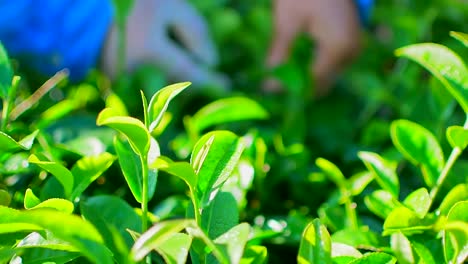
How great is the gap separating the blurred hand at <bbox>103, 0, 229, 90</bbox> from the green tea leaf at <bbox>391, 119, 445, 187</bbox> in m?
0.54

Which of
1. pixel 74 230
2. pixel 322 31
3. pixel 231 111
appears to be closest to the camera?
pixel 74 230

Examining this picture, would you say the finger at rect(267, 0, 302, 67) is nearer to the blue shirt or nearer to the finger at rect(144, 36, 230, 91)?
the finger at rect(144, 36, 230, 91)

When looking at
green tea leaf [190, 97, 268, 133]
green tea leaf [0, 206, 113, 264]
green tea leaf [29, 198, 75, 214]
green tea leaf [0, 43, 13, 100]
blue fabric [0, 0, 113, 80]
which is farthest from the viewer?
blue fabric [0, 0, 113, 80]

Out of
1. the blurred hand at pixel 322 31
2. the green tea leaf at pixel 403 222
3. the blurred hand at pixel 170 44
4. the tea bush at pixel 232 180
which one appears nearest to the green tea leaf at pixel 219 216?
the tea bush at pixel 232 180

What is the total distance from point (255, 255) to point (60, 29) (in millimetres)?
805

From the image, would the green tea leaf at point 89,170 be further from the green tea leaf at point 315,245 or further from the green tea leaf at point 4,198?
the green tea leaf at point 315,245

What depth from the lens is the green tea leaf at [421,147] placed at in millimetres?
542

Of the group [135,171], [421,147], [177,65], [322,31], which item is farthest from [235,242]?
[322,31]

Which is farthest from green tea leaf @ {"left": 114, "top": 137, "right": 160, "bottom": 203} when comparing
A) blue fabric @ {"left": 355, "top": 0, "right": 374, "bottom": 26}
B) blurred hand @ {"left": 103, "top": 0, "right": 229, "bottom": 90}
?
blue fabric @ {"left": 355, "top": 0, "right": 374, "bottom": 26}

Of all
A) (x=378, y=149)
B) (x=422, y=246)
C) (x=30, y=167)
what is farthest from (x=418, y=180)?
(x=30, y=167)

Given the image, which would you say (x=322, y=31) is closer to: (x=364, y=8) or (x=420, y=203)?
(x=364, y=8)

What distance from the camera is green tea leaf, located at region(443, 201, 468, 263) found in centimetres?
39

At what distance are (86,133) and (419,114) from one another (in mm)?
414

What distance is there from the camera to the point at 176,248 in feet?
1.25
